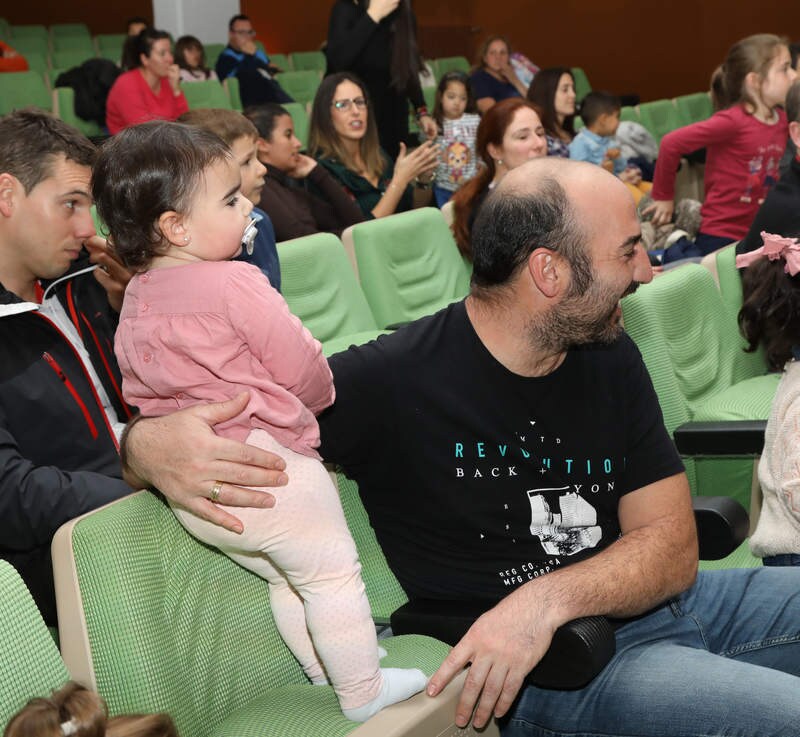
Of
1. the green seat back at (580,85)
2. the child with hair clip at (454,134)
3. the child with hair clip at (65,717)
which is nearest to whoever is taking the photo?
the child with hair clip at (65,717)

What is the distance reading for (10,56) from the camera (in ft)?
26.3

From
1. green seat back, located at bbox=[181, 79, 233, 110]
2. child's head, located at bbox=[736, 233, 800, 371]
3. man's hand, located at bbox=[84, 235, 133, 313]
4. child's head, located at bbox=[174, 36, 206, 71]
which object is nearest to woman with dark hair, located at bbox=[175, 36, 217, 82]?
child's head, located at bbox=[174, 36, 206, 71]

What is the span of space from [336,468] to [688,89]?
12.0m

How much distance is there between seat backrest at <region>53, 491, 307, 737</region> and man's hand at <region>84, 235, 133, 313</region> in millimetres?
683

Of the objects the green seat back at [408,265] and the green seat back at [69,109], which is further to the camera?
the green seat back at [69,109]

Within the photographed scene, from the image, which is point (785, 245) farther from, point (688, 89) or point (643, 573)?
point (688, 89)

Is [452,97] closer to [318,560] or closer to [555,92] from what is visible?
[555,92]

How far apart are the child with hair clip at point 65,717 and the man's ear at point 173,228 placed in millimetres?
590

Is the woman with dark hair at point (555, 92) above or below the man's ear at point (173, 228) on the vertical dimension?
above

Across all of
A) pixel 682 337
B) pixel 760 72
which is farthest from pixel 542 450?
pixel 760 72

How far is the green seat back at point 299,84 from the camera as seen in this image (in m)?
9.46

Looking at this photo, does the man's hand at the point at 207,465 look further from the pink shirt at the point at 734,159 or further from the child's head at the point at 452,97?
the child's head at the point at 452,97

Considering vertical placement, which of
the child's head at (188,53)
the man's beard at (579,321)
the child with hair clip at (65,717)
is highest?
the child's head at (188,53)

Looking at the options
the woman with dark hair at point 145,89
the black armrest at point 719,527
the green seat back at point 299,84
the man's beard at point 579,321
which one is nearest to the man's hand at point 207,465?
the man's beard at point 579,321
